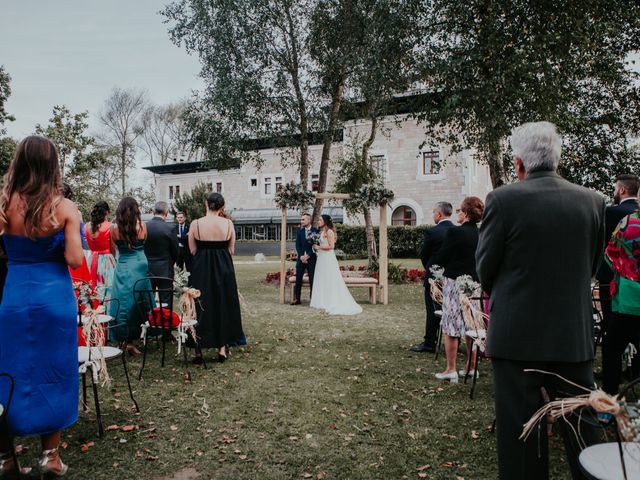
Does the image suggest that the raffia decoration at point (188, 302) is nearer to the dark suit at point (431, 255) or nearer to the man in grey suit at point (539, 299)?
the dark suit at point (431, 255)

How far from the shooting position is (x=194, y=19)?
15.1 m

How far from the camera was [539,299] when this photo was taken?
241 cm

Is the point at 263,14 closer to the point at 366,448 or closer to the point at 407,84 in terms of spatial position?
the point at 407,84

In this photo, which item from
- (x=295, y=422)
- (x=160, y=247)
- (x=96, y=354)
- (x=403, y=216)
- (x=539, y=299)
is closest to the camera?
(x=539, y=299)

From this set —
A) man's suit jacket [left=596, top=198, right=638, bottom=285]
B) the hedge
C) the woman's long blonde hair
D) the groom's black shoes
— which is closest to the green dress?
the woman's long blonde hair

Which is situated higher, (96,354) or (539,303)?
(539,303)

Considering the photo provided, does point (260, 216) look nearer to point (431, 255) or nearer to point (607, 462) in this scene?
point (431, 255)

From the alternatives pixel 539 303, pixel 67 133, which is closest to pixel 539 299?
pixel 539 303

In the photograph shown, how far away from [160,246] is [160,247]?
0.05ft

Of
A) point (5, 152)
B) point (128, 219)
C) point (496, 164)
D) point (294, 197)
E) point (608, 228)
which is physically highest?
point (5, 152)

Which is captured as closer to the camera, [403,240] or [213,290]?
[213,290]

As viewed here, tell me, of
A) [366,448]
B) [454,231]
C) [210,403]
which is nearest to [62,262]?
[210,403]

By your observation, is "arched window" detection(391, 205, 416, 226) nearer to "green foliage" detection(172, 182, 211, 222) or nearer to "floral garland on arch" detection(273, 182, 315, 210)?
"green foliage" detection(172, 182, 211, 222)

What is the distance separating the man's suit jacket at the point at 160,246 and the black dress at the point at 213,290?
1.34m
